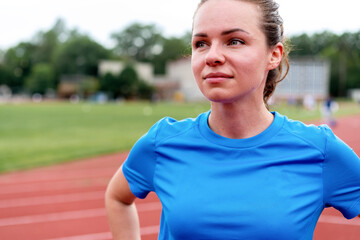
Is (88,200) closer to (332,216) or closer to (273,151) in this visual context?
(332,216)

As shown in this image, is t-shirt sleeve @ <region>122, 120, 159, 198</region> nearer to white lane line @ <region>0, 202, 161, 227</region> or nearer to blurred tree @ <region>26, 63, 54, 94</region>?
white lane line @ <region>0, 202, 161, 227</region>

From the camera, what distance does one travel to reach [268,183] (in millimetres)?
1425

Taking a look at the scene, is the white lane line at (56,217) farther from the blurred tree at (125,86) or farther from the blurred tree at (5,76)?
the blurred tree at (5,76)

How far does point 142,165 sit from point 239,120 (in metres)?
0.42

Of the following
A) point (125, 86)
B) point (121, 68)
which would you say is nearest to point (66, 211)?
point (125, 86)

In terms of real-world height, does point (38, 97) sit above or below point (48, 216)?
below

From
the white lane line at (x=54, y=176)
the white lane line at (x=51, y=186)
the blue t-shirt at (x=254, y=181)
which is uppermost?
the blue t-shirt at (x=254, y=181)

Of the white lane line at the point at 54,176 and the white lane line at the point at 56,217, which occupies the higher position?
the white lane line at the point at 56,217

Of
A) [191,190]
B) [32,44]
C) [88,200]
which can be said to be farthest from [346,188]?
[32,44]

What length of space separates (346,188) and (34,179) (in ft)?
24.8

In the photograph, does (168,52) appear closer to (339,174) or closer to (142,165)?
(142,165)

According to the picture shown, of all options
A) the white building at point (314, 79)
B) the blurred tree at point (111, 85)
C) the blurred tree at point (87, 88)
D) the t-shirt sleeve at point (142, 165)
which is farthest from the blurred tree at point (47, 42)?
the t-shirt sleeve at point (142, 165)

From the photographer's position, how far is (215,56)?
4.50ft

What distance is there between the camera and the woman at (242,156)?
4.53 ft
